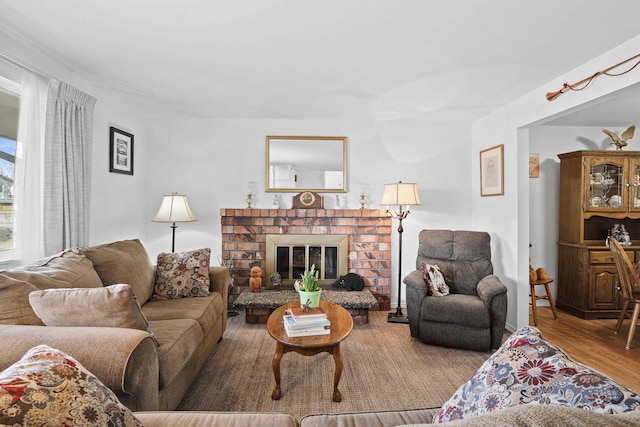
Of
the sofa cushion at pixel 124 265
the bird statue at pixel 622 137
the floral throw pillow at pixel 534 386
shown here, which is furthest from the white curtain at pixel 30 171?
the bird statue at pixel 622 137

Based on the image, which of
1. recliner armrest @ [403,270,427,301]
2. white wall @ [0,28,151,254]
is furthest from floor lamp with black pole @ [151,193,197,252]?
recliner armrest @ [403,270,427,301]

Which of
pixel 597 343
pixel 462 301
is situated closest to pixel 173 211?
pixel 462 301

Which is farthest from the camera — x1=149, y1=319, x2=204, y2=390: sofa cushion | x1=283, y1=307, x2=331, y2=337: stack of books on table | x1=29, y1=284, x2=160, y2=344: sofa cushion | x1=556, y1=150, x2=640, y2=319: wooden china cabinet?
x1=556, y1=150, x2=640, y2=319: wooden china cabinet

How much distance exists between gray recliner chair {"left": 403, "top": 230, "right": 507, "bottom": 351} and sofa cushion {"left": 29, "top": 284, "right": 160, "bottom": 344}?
A: 90.8 inches

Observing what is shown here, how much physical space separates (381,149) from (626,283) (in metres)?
2.78

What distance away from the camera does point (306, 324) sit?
2.14 meters

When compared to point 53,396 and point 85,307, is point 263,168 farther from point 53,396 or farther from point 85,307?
point 53,396

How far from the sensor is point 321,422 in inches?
45.6

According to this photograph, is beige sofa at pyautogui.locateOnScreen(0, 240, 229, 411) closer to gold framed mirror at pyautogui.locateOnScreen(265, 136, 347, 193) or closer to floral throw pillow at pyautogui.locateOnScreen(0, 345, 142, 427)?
floral throw pillow at pyautogui.locateOnScreen(0, 345, 142, 427)

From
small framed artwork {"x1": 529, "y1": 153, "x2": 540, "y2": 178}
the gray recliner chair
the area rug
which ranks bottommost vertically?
the area rug

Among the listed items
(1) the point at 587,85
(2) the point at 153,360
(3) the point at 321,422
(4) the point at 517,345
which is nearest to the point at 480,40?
(1) the point at 587,85

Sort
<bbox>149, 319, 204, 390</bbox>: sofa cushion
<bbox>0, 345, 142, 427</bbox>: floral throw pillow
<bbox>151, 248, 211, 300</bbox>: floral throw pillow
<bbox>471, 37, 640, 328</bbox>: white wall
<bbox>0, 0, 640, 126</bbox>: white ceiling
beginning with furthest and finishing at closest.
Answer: <bbox>471, 37, 640, 328</bbox>: white wall → <bbox>151, 248, 211, 300</bbox>: floral throw pillow → <bbox>0, 0, 640, 126</bbox>: white ceiling → <bbox>149, 319, 204, 390</bbox>: sofa cushion → <bbox>0, 345, 142, 427</bbox>: floral throw pillow

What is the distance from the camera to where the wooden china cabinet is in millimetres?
3699

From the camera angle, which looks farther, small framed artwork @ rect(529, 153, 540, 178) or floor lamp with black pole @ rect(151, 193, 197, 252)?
small framed artwork @ rect(529, 153, 540, 178)
